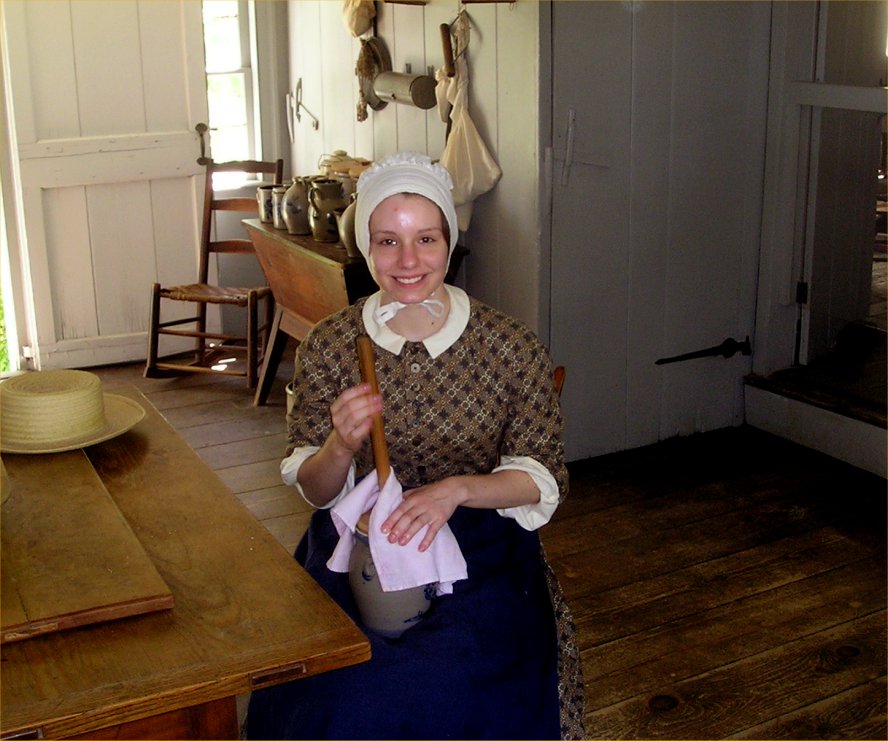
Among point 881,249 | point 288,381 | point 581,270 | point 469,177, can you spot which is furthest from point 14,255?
point 881,249

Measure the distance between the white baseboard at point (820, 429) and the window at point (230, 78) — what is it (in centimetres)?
286

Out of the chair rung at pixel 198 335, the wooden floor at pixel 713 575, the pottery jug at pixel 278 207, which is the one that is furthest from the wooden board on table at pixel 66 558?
the chair rung at pixel 198 335

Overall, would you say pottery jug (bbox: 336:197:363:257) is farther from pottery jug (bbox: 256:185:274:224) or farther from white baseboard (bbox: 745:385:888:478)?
white baseboard (bbox: 745:385:888:478)

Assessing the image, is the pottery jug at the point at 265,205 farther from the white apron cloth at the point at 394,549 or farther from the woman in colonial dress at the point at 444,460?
the white apron cloth at the point at 394,549

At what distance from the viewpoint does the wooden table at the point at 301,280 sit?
13.2ft

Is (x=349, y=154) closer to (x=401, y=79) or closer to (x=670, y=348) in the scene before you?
(x=401, y=79)

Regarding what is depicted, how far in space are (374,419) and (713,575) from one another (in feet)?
5.92

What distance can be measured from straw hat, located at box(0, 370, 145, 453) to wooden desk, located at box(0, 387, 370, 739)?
37cm

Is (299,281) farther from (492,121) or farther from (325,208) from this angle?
(492,121)

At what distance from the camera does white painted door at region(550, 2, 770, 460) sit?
12.5ft

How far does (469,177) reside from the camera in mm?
4023

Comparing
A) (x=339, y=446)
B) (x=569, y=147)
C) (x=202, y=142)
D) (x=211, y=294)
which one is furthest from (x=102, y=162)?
(x=339, y=446)

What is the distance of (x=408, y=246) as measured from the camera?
1978 mm

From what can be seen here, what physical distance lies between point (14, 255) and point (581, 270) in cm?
259
